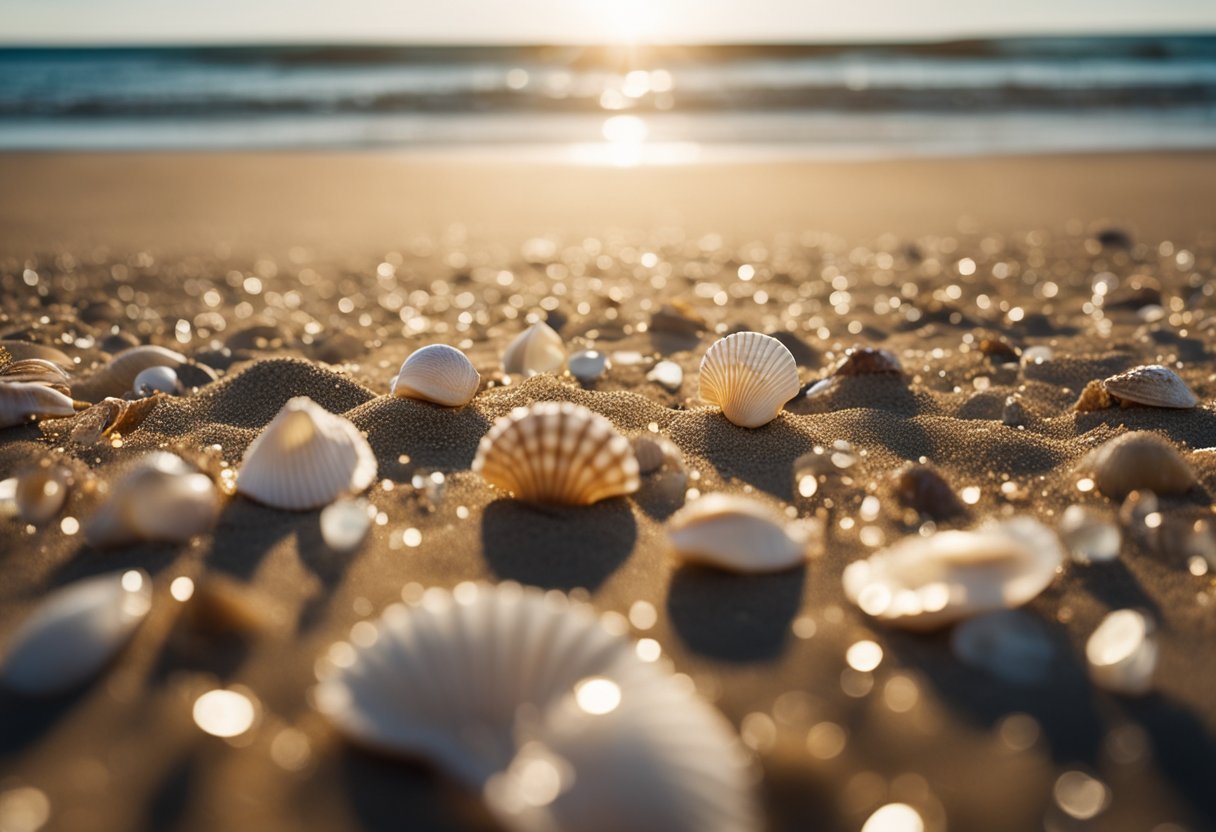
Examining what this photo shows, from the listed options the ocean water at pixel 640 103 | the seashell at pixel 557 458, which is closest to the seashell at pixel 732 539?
the seashell at pixel 557 458

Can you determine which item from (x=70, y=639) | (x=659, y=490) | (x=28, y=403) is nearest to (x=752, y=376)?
(x=659, y=490)

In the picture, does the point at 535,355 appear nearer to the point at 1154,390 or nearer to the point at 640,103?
the point at 1154,390

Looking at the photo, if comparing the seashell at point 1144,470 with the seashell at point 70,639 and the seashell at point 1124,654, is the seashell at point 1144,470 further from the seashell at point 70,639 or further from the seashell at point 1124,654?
the seashell at point 70,639

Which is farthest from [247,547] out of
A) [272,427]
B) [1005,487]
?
[1005,487]

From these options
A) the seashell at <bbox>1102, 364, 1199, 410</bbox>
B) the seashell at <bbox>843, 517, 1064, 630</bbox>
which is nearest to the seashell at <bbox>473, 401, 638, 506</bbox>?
the seashell at <bbox>843, 517, 1064, 630</bbox>

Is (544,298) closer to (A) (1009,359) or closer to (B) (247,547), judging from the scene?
(A) (1009,359)

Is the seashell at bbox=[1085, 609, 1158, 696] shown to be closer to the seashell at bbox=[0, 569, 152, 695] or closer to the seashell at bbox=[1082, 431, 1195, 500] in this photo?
the seashell at bbox=[1082, 431, 1195, 500]

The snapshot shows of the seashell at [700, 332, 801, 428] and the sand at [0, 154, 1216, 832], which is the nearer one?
the sand at [0, 154, 1216, 832]

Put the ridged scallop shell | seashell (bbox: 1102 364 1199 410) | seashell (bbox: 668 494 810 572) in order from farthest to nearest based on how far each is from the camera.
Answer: seashell (bbox: 1102 364 1199 410) → seashell (bbox: 668 494 810 572) → the ridged scallop shell
